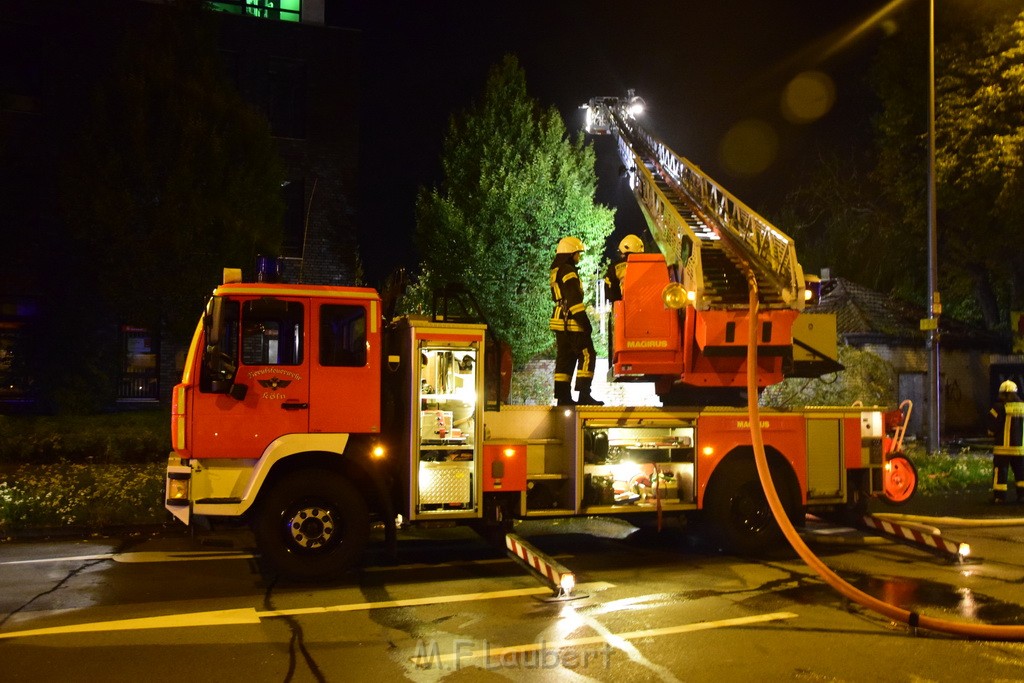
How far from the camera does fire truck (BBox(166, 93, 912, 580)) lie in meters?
7.48

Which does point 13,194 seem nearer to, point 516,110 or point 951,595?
point 516,110

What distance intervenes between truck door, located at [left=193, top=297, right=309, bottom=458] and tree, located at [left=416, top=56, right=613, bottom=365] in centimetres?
1048

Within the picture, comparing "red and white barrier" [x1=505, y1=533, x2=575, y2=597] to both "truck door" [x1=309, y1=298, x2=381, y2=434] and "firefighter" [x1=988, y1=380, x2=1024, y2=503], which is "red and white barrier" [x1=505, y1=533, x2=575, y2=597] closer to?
"truck door" [x1=309, y1=298, x2=381, y2=434]

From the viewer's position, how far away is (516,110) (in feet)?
60.3

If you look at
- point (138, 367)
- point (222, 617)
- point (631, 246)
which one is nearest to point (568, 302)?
point (631, 246)

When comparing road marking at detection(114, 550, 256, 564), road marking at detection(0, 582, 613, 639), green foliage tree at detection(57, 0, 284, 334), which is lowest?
road marking at detection(0, 582, 613, 639)

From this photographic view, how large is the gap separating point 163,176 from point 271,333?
7.85 m

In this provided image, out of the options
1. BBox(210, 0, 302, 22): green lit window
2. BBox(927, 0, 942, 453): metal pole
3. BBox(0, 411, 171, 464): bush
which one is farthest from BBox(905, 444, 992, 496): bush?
BBox(210, 0, 302, 22): green lit window

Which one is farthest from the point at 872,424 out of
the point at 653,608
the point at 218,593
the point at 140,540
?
the point at 140,540

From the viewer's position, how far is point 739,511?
29.4 ft

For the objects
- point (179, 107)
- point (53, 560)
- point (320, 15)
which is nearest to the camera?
point (53, 560)

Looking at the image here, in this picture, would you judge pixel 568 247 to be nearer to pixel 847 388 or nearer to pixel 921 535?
pixel 921 535

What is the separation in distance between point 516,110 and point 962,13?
32.9ft

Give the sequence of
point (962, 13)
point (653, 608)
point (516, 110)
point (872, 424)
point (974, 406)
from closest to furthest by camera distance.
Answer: point (653, 608)
point (872, 424)
point (516, 110)
point (962, 13)
point (974, 406)
